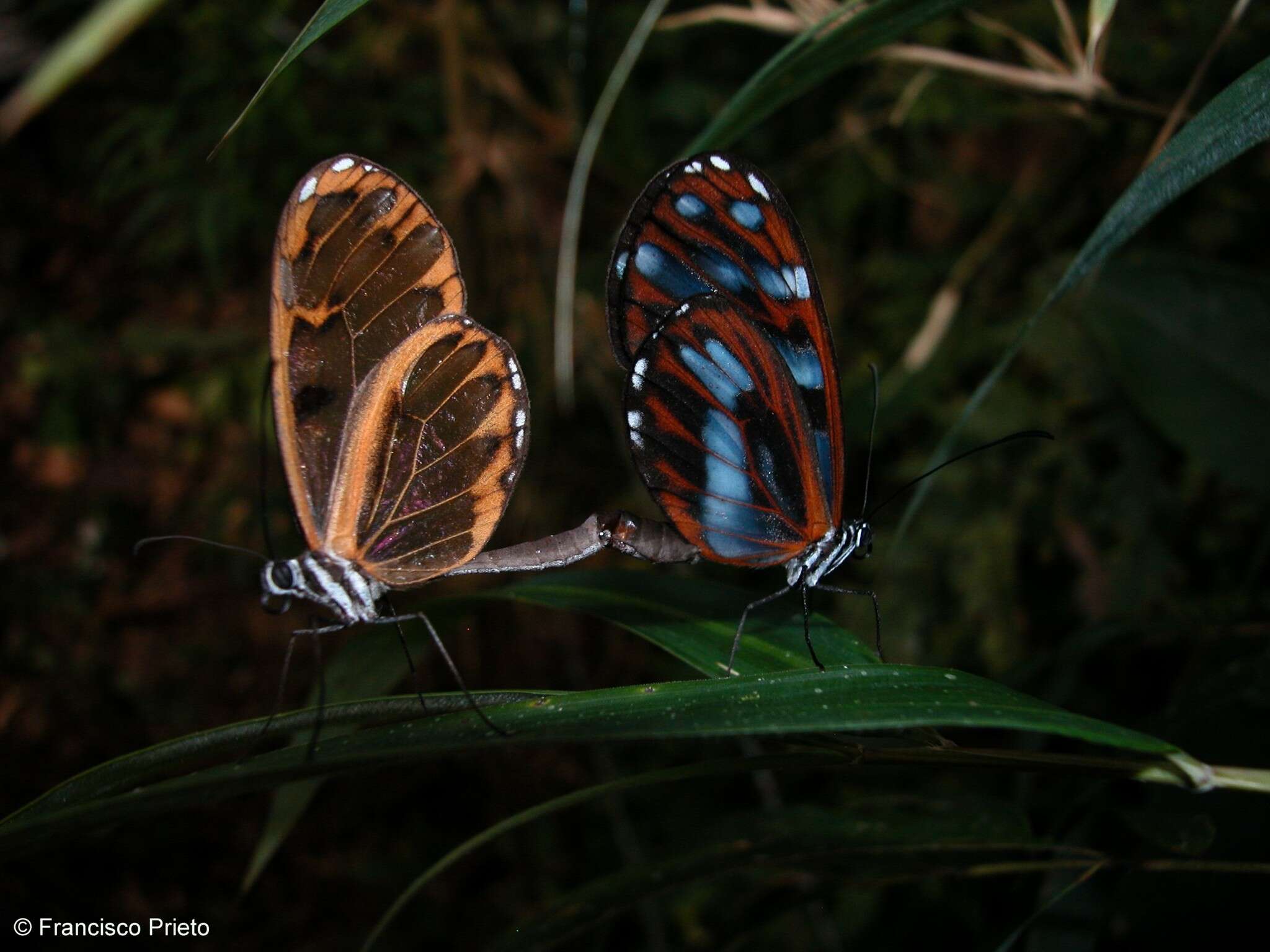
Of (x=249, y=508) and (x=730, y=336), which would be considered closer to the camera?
(x=730, y=336)

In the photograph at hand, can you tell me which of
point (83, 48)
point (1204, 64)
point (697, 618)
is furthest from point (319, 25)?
point (1204, 64)

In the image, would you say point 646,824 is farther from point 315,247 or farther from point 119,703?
point 315,247

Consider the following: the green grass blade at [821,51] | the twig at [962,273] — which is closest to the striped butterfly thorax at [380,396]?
the green grass blade at [821,51]

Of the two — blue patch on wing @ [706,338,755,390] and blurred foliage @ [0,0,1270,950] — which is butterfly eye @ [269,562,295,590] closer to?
blue patch on wing @ [706,338,755,390]

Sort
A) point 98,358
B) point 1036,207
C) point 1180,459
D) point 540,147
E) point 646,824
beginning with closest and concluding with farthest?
point 1180,459
point 1036,207
point 646,824
point 540,147
point 98,358

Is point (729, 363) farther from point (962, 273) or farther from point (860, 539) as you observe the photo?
point (962, 273)

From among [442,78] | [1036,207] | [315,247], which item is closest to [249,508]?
[442,78]

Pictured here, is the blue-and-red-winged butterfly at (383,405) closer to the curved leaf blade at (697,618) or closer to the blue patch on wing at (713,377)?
the curved leaf blade at (697,618)
